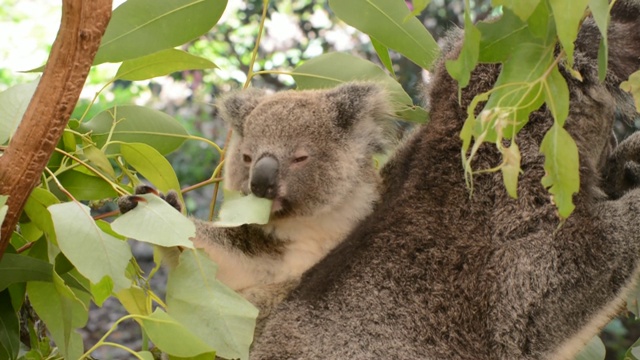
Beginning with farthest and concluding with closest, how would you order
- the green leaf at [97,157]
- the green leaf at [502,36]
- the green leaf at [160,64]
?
1. the green leaf at [160,64]
2. the green leaf at [97,157]
3. the green leaf at [502,36]

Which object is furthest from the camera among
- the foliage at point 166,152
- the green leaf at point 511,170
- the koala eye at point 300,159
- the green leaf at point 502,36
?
the koala eye at point 300,159

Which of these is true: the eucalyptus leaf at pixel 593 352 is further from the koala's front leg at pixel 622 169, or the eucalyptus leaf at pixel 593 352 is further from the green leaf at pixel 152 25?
the green leaf at pixel 152 25

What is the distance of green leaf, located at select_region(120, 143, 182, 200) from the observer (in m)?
2.13

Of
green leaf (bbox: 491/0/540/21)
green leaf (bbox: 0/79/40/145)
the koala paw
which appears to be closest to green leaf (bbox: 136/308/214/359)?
the koala paw

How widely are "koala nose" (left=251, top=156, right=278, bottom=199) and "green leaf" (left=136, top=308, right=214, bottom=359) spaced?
1.84 ft

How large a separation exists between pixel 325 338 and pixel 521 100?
92 centimetres

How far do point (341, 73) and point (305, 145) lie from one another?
0.29 metres

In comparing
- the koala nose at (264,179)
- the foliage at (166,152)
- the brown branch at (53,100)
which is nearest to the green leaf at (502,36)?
the foliage at (166,152)

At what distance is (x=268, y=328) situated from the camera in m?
2.10

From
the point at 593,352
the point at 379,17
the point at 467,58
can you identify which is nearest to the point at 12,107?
the point at 379,17

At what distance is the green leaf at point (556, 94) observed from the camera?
1.34 meters

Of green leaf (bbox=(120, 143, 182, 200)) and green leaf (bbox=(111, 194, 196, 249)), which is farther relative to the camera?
green leaf (bbox=(120, 143, 182, 200))

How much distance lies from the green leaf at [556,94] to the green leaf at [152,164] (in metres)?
1.04

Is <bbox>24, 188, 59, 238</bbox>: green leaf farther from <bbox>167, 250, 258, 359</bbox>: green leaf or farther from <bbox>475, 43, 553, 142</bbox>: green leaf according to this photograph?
<bbox>475, 43, 553, 142</bbox>: green leaf
